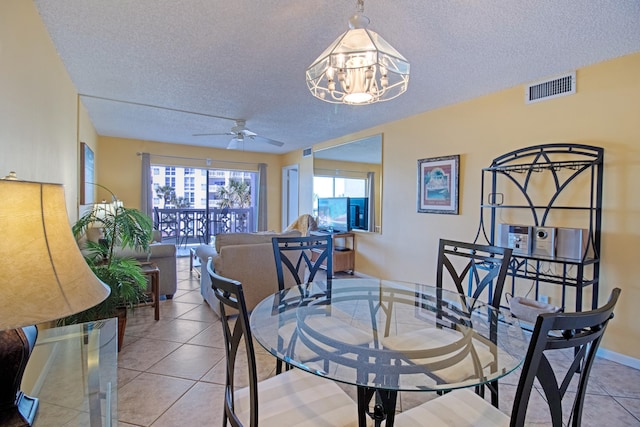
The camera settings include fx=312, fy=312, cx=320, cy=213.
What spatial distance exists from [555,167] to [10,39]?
381 cm

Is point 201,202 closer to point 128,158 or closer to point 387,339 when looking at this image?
point 128,158

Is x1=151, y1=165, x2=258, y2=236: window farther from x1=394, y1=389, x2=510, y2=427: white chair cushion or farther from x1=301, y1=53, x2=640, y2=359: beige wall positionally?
x1=394, y1=389, x2=510, y2=427: white chair cushion

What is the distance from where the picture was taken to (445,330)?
1902 millimetres

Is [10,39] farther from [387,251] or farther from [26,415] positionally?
[387,251]

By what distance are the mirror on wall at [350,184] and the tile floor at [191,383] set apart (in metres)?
2.84

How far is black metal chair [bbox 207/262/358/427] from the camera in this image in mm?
1105

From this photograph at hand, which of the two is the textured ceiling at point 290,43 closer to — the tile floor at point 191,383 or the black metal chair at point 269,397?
the black metal chair at point 269,397

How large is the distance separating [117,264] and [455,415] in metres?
2.51

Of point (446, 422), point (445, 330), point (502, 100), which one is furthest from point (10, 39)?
point (502, 100)

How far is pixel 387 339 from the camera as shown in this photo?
6.19 feet

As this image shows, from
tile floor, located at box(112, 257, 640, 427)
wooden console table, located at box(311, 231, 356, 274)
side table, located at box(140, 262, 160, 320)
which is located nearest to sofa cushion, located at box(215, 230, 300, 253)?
side table, located at box(140, 262, 160, 320)

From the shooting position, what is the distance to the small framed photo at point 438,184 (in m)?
3.64

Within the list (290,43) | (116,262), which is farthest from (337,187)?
(116,262)

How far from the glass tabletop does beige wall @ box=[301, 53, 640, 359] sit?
53.7 inches
